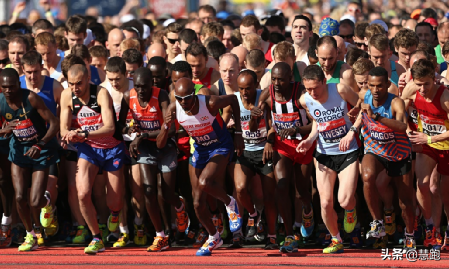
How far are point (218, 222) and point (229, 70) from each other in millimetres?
1818

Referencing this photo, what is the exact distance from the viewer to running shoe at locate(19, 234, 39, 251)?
9.54 m

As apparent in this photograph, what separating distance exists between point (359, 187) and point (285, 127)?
4.56ft

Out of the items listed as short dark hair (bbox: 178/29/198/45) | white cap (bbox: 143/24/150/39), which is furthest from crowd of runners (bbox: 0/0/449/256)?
white cap (bbox: 143/24/150/39)

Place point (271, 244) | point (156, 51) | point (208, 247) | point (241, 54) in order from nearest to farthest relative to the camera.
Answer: point (208, 247)
point (271, 244)
point (241, 54)
point (156, 51)

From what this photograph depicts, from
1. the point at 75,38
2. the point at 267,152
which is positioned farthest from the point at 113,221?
the point at 75,38

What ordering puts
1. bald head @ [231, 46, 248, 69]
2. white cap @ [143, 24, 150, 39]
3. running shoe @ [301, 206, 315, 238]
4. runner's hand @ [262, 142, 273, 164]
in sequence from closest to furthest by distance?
runner's hand @ [262, 142, 273, 164] < running shoe @ [301, 206, 315, 238] < bald head @ [231, 46, 248, 69] < white cap @ [143, 24, 150, 39]

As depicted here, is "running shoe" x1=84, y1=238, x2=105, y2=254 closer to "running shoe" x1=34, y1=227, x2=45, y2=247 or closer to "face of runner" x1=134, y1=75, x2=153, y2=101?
"running shoe" x1=34, y1=227, x2=45, y2=247

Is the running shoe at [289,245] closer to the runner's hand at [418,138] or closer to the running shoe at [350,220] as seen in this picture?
the running shoe at [350,220]

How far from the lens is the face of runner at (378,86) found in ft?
28.2

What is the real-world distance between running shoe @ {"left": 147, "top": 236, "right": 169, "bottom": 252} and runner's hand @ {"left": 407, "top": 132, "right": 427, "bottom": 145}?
3.09 meters

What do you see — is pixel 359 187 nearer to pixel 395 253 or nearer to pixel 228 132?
pixel 395 253

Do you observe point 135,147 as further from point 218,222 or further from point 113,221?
point 218,222

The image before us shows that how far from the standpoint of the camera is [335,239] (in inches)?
360

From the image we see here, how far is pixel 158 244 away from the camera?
9414 millimetres
